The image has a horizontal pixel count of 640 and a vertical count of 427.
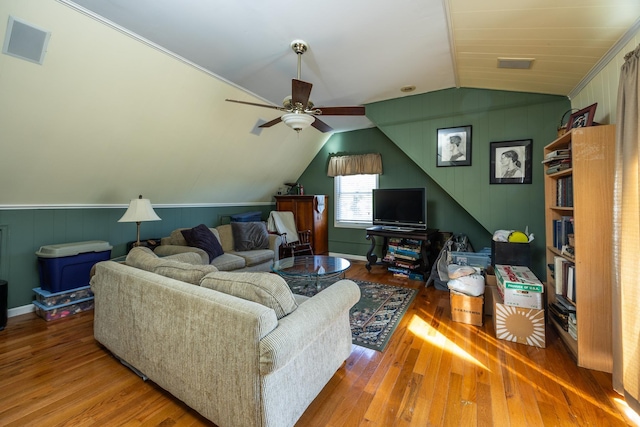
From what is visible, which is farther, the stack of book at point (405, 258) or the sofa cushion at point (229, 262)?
the stack of book at point (405, 258)

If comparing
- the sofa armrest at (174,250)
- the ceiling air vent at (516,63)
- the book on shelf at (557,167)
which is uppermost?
the ceiling air vent at (516,63)

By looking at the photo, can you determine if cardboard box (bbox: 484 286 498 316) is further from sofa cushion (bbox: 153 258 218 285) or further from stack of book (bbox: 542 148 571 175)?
sofa cushion (bbox: 153 258 218 285)

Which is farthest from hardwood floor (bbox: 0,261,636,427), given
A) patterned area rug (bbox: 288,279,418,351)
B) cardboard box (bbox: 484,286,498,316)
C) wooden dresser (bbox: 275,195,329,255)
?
wooden dresser (bbox: 275,195,329,255)

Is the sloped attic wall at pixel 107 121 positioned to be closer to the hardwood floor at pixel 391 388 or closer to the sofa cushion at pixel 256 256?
the sofa cushion at pixel 256 256

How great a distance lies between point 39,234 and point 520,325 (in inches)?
193

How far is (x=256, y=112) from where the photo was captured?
12.4 ft

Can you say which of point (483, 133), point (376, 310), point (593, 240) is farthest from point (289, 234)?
point (593, 240)

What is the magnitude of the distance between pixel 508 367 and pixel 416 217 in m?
2.35

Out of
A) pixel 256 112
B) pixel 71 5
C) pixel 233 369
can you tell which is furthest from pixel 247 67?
pixel 233 369

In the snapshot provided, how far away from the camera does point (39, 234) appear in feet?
9.80

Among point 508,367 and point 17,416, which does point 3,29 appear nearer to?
point 17,416

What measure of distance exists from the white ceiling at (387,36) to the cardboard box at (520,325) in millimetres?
2134

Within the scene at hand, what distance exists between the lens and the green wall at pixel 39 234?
2.80 metres

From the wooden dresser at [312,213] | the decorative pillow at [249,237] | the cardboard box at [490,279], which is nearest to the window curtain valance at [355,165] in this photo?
the wooden dresser at [312,213]
